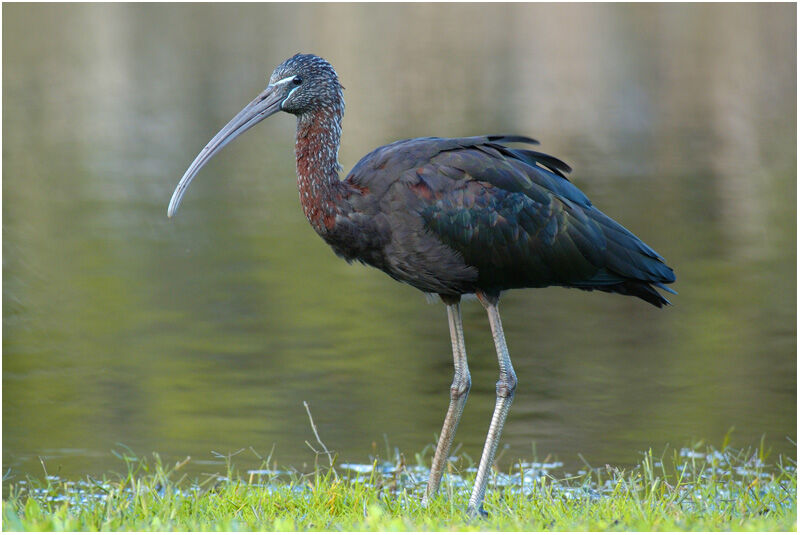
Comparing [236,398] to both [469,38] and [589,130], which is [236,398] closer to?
[589,130]

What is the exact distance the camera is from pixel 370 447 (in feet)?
31.9

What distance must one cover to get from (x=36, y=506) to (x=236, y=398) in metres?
5.01

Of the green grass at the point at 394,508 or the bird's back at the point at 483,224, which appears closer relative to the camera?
the green grass at the point at 394,508

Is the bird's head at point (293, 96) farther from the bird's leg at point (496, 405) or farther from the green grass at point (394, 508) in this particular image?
the green grass at point (394, 508)

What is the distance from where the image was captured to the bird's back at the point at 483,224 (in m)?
6.95

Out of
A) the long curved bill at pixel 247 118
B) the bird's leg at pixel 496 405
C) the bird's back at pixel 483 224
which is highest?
the long curved bill at pixel 247 118

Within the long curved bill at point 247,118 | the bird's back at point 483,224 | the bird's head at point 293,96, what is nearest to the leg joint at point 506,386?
the bird's back at point 483,224

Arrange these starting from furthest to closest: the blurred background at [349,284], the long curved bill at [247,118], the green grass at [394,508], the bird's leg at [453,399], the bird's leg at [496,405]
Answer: the blurred background at [349,284] < the bird's leg at [453,399] < the long curved bill at [247,118] < the bird's leg at [496,405] < the green grass at [394,508]

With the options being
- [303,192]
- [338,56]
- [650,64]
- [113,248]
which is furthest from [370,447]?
[650,64]

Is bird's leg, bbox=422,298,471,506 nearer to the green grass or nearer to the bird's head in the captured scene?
the green grass

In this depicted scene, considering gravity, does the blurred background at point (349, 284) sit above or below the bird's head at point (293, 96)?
below

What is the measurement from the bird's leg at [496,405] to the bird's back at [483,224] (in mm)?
138

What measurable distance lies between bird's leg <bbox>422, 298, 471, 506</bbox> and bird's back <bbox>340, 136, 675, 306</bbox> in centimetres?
27

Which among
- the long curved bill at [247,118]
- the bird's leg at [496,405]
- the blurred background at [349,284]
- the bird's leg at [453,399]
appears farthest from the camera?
the blurred background at [349,284]
